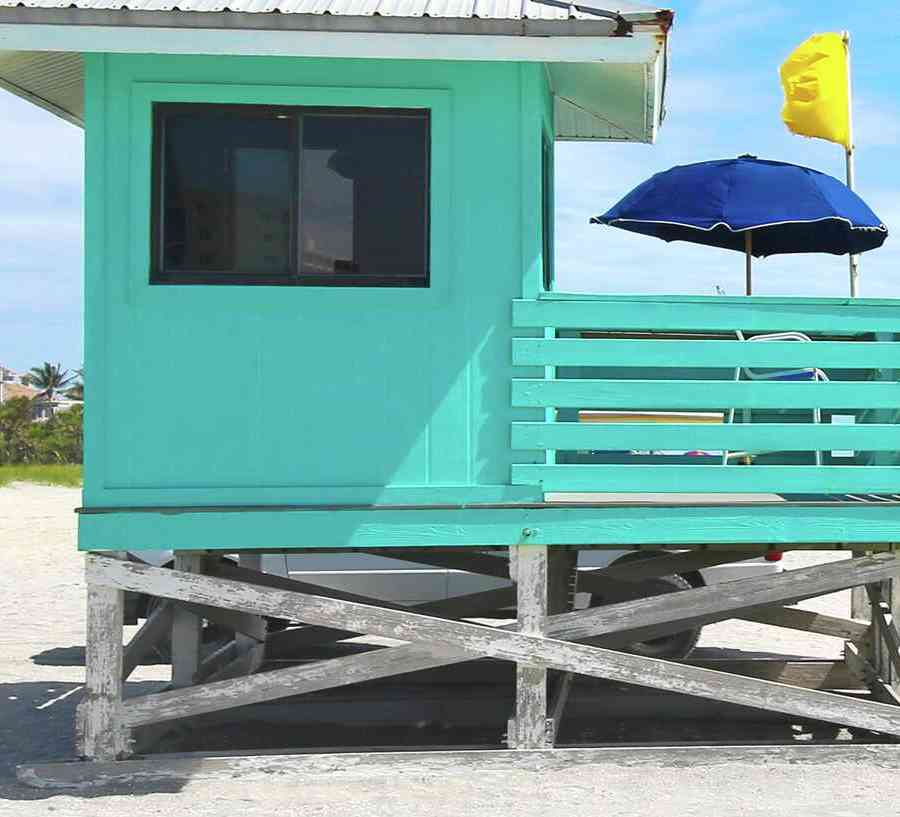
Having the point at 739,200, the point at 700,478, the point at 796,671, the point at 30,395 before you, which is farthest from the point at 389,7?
the point at 30,395

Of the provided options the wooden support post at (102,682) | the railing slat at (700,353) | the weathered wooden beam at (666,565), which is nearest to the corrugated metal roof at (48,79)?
the wooden support post at (102,682)

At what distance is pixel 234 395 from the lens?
7.03 metres

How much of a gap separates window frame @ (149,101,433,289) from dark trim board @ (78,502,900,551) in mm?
1225

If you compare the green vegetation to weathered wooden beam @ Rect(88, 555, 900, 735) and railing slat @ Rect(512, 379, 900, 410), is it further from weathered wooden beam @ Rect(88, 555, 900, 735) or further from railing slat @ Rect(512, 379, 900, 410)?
railing slat @ Rect(512, 379, 900, 410)

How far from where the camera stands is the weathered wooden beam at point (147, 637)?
7.58m

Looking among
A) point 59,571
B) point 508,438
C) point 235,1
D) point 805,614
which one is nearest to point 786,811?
point 508,438

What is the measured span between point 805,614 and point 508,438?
10.8 feet

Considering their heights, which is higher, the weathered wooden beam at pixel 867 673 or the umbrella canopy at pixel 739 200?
the umbrella canopy at pixel 739 200

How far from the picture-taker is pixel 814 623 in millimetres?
9180

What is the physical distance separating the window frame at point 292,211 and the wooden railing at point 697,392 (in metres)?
0.74

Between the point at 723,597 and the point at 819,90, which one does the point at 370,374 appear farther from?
the point at 819,90

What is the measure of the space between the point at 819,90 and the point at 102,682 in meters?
6.73

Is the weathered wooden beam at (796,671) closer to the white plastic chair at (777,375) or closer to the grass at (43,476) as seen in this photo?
the white plastic chair at (777,375)

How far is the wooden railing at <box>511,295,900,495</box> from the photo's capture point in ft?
22.9
